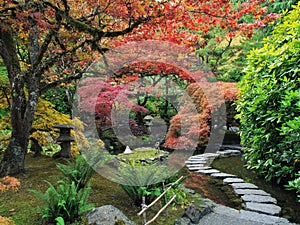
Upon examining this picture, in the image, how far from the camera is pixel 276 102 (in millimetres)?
2807

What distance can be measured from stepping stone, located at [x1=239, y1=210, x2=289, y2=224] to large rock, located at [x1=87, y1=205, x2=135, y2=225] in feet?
5.28

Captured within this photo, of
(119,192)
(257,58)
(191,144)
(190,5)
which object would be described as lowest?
(191,144)

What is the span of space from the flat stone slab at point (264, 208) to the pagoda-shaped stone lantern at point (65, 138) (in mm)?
3894

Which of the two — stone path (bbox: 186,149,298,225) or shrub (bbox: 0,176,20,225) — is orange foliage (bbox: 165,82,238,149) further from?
shrub (bbox: 0,176,20,225)

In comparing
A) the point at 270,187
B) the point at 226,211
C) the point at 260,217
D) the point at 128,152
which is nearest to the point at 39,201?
the point at 226,211

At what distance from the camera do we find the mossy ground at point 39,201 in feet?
8.43

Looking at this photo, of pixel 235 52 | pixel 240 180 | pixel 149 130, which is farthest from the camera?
pixel 235 52

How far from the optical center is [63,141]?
5520 mm

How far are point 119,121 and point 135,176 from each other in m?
7.23

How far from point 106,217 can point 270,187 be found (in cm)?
335

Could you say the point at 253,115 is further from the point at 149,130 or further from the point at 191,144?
the point at 149,130

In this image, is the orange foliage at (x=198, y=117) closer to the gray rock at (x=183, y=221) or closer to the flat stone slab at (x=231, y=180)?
the flat stone slab at (x=231, y=180)

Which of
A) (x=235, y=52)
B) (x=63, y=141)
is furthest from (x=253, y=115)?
(x=235, y=52)

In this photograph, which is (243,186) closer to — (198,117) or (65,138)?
(65,138)
